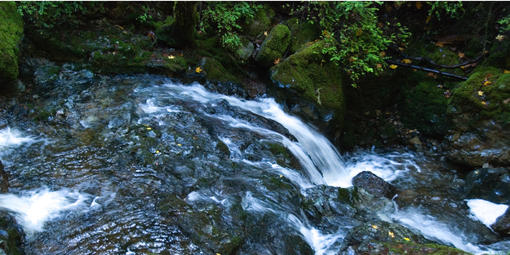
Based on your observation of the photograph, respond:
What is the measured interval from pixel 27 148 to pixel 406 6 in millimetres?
9569

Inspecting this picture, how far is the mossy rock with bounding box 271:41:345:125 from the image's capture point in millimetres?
7547

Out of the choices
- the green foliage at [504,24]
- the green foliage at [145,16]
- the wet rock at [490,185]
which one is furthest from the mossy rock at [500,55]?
the green foliage at [145,16]

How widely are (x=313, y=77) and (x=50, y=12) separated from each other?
20.3 feet

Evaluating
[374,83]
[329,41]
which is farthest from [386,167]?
[329,41]

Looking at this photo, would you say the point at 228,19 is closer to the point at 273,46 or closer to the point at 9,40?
the point at 273,46

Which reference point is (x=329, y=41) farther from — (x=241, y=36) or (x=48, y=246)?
(x=48, y=246)

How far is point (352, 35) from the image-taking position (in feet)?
26.2

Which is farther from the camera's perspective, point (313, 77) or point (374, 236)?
point (313, 77)

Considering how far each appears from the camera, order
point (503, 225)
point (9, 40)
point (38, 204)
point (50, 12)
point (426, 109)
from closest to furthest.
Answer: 1. point (38, 204)
2. point (503, 225)
3. point (9, 40)
4. point (50, 12)
5. point (426, 109)

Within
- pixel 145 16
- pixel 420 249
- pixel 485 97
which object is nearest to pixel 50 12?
pixel 145 16

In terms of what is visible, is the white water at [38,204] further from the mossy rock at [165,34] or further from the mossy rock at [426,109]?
the mossy rock at [426,109]

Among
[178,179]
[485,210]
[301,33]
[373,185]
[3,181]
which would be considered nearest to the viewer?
[3,181]

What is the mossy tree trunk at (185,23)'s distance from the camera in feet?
23.2

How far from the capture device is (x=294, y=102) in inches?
302
